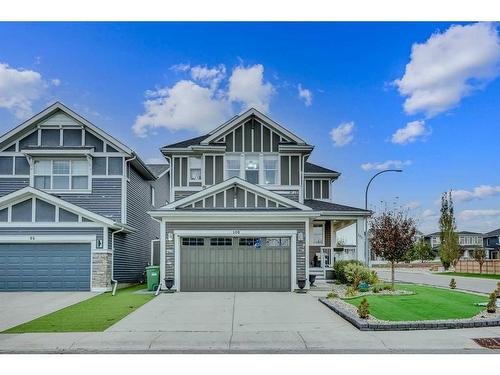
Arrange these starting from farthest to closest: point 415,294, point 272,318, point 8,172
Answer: point 8,172 → point 415,294 → point 272,318

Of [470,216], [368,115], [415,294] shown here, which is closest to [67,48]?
[368,115]

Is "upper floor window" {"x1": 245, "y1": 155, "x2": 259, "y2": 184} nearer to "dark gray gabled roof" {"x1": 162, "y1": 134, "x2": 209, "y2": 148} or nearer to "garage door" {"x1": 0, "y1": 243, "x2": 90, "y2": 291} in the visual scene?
"dark gray gabled roof" {"x1": 162, "y1": 134, "x2": 209, "y2": 148}

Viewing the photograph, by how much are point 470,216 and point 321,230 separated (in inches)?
312

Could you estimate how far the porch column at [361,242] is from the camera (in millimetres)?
25906

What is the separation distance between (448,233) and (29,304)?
136 feet

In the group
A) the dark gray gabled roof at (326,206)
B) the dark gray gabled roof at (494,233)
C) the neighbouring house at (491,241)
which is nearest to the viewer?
the dark gray gabled roof at (326,206)

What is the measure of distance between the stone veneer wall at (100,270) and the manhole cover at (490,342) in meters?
14.7

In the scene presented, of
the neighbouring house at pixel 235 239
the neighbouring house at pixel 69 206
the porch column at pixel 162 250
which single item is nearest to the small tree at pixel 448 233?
the neighbouring house at pixel 69 206

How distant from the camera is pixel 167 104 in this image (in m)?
26.4

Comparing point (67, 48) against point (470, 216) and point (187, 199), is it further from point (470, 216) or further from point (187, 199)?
point (470, 216)

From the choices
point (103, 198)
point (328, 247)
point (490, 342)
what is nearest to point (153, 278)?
point (103, 198)

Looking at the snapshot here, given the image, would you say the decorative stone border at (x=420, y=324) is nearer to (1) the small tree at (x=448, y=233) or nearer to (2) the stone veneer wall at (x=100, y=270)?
(2) the stone veneer wall at (x=100, y=270)

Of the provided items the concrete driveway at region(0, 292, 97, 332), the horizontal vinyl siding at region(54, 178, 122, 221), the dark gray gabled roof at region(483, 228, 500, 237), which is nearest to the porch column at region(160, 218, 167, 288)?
the concrete driveway at region(0, 292, 97, 332)

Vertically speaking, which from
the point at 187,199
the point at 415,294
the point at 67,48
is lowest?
the point at 415,294
